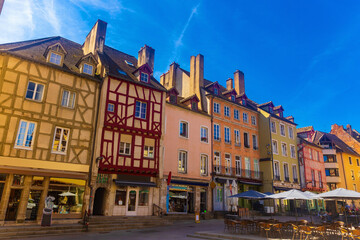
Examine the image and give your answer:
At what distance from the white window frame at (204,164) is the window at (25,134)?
13.3m

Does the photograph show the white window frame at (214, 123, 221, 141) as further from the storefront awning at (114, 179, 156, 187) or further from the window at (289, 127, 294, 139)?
the window at (289, 127, 294, 139)

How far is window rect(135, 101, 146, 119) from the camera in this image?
1930 cm

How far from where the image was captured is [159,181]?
1892 centimetres

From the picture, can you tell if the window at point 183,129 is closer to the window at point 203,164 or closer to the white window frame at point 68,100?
the window at point 203,164

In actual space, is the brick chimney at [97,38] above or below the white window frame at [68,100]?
above

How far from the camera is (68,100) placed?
1667cm

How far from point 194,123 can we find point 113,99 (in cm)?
798

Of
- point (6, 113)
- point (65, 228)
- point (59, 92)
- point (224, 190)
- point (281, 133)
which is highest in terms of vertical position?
point (281, 133)

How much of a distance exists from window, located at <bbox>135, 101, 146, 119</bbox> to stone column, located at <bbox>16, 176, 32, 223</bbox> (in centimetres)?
783

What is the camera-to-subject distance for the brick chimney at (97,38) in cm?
2123

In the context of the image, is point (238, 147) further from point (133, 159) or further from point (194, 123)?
point (133, 159)

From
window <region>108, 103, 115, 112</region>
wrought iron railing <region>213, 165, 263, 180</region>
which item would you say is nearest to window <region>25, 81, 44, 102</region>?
window <region>108, 103, 115, 112</region>

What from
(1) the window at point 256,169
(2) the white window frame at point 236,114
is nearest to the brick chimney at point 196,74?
(2) the white window frame at point 236,114

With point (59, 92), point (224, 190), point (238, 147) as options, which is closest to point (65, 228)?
point (59, 92)
